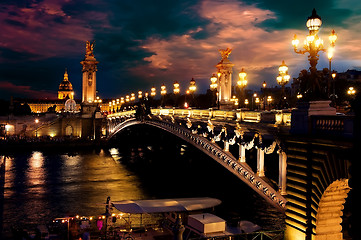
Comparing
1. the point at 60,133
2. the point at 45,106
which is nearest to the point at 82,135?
the point at 60,133

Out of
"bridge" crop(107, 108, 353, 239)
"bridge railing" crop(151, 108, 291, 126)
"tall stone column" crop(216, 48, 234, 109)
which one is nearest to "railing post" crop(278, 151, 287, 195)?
"bridge" crop(107, 108, 353, 239)

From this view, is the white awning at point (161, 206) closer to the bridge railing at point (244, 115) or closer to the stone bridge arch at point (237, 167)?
the stone bridge arch at point (237, 167)

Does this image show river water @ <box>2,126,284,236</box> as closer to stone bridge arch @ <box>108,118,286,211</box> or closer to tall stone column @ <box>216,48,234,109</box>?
stone bridge arch @ <box>108,118,286,211</box>

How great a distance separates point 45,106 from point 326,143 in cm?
16672

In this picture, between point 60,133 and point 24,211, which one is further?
point 60,133

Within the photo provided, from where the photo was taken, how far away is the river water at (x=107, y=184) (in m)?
26.2

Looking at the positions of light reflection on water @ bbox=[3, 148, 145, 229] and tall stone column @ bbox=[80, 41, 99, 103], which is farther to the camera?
tall stone column @ bbox=[80, 41, 99, 103]

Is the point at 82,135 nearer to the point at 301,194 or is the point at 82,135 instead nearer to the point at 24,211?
the point at 24,211

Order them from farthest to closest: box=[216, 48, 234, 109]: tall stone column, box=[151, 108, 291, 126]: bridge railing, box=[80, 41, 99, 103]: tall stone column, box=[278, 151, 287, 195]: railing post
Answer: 1. box=[80, 41, 99, 103]: tall stone column
2. box=[216, 48, 234, 109]: tall stone column
3. box=[278, 151, 287, 195]: railing post
4. box=[151, 108, 291, 126]: bridge railing

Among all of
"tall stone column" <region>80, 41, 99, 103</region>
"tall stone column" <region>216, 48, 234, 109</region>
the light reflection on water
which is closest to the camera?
the light reflection on water

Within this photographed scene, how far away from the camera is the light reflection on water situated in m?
27.0

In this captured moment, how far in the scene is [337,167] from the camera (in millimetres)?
12016

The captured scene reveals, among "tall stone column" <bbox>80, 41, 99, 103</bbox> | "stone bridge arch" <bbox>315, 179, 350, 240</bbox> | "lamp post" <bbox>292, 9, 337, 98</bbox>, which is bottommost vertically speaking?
"stone bridge arch" <bbox>315, 179, 350, 240</bbox>

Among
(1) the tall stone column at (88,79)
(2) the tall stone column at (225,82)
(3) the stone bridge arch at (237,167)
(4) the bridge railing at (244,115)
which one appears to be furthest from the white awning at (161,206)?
(1) the tall stone column at (88,79)
